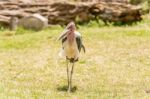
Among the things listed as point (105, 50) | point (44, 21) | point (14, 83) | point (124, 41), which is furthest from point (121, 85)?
point (44, 21)

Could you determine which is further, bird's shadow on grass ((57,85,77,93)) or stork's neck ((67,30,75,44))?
bird's shadow on grass ((57,85,77,93))

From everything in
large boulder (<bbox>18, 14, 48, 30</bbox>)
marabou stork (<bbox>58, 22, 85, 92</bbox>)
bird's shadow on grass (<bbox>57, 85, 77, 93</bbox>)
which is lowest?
large boulder (<bbox>18, 14, 48, 30</bbox>)

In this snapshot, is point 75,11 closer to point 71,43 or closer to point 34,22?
point 34,22

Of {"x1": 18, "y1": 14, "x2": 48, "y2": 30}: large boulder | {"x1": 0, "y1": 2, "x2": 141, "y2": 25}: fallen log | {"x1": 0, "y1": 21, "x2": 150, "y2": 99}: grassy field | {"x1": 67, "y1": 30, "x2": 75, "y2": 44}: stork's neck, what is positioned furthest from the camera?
{"x1": 0, "y1": 2, "x2": 141, "y2": 25}: fallen log

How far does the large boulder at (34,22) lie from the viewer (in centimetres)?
2512

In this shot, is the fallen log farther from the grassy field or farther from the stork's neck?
the stork's neck

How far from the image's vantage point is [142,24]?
26703 mm

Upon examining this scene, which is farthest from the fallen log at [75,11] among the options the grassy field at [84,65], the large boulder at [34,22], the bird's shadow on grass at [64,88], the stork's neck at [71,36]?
the stork's neck at [71,36]

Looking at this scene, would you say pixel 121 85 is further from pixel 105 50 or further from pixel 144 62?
pixel 105 50

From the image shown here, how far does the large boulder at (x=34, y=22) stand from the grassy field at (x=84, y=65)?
58 cm

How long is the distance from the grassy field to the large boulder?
1.89ft

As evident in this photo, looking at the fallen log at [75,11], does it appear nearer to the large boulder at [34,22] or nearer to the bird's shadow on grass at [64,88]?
the large boulder at [34,22]

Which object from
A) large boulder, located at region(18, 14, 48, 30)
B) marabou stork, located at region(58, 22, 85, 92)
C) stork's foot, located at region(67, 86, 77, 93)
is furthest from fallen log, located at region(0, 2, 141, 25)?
marabou stork, located at region(58, 22, 85, 92)

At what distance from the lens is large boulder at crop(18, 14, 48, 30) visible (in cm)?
2512
